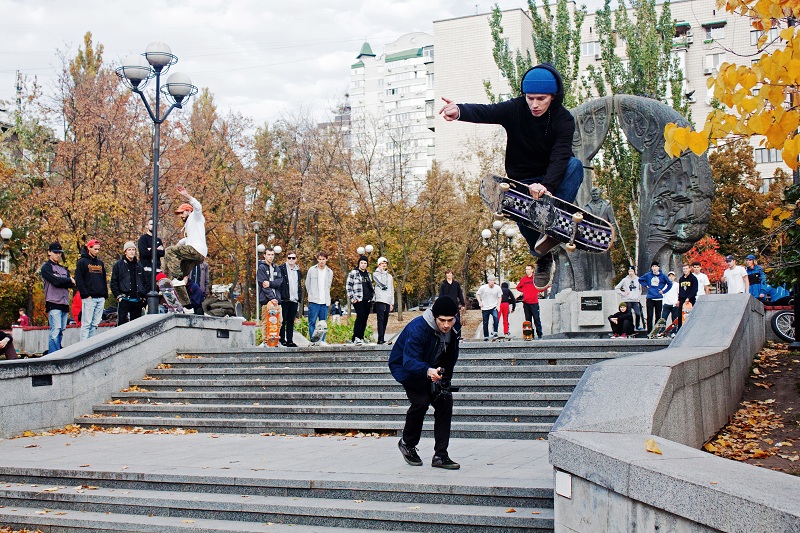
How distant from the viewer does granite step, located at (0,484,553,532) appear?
241 inches

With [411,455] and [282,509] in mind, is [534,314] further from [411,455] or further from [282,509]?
[282,509]

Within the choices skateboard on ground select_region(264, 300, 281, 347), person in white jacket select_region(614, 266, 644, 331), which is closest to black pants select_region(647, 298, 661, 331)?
person in white jacket select_region(614, 266, 644, 331)

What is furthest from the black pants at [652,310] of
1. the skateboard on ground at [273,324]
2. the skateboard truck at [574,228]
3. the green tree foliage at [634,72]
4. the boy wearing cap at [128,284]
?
the green tree foliage at [634,72]

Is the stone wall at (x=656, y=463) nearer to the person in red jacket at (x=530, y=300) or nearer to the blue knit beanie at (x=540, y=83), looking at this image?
the blue knit beanie at (x=540, y=83)

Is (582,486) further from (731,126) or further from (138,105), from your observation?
(138,105)

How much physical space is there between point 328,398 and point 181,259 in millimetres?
3969

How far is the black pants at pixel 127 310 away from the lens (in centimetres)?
1501

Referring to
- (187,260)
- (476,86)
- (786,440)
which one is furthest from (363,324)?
(476,86)

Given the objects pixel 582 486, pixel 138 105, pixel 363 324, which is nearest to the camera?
pixel 582 486

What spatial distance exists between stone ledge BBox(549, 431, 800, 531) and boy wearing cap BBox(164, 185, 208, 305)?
873 centimetres

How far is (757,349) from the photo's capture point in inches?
499

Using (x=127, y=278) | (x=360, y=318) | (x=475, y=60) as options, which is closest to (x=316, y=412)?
(x=360, y=318)

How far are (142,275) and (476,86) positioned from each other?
6117 cm

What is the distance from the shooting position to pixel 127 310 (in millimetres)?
15227
